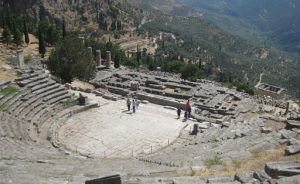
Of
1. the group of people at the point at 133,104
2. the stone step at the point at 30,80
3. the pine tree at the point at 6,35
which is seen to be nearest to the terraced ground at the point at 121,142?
the stone step at the point at 30,80

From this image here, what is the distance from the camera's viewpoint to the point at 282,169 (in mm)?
11367

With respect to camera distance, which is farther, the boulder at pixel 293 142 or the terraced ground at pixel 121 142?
the boulder at pixel 293 142

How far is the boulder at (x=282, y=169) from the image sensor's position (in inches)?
441

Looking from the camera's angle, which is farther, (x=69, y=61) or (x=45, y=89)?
Answer: (x=69, y=61)

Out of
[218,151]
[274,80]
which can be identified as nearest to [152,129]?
[218,151]

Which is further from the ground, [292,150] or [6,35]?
[6,35]

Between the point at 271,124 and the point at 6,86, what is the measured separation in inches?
784

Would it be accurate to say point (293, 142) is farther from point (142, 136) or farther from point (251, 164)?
point (142, 136)

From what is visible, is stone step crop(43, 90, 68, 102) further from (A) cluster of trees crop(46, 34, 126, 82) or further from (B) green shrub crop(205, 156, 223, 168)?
(B) green shrub crop(205, 156, 223, 168)

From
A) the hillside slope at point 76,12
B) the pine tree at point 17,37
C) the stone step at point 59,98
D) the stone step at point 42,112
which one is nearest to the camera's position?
the stone step at point 42,112

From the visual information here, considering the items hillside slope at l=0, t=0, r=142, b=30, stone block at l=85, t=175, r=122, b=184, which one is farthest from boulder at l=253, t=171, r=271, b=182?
hillside slope at l=0, t=0, r=142, b=30

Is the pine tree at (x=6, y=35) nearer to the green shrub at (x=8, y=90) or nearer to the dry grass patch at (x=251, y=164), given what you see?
the green shrub at (x=8, y=90)

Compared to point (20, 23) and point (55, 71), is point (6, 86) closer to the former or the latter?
point (55, 71)

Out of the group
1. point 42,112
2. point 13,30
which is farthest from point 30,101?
point 13,30
